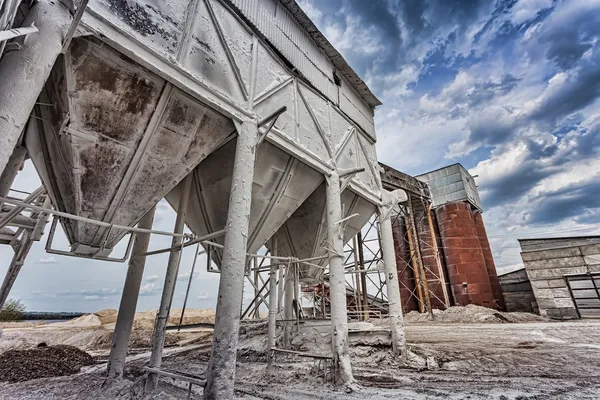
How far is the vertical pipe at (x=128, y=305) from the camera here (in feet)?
17.9

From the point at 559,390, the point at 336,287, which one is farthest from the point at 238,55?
the point at 559,390

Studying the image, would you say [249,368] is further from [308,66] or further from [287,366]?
[308,66]

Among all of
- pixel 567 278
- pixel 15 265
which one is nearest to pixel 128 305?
pixel 15 265

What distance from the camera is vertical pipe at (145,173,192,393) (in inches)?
190

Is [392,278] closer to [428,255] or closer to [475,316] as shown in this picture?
[475,316]

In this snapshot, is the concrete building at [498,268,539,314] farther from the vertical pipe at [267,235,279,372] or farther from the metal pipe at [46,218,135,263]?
the metal pipe at [46,218,135,263]

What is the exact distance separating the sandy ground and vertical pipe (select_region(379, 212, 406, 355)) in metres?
0.38

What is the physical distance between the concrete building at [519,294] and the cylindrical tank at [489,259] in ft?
1.60

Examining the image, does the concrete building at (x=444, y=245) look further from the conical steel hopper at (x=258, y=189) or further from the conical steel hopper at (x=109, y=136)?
the conical steel hopper at (x=109, y=136)

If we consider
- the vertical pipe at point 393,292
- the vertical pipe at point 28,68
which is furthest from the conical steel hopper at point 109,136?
the vertical pipe at point 393,292

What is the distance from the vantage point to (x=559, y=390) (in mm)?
3975

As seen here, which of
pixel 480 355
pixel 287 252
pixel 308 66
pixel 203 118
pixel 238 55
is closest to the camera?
pixel 203 118

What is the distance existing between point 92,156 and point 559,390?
7548 millimetres

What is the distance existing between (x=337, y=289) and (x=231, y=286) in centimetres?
275
